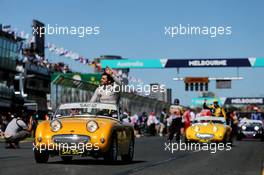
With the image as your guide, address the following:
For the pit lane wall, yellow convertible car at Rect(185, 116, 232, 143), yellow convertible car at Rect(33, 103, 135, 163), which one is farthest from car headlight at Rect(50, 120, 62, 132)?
the pit lane wall

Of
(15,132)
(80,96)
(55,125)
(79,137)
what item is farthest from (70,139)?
(80,96)

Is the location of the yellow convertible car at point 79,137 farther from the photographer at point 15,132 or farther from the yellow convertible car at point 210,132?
the yellow convertible car at point 210,132

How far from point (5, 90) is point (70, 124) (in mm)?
58175

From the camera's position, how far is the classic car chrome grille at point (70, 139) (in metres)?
11.9

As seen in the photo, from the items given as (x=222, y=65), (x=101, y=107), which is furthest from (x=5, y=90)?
(x=101, y=107)

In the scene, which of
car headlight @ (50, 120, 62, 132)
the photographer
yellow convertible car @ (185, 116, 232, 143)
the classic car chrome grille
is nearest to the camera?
the classic car chrome grille

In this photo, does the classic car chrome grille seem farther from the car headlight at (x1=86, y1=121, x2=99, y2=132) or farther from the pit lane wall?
the pit lane wall

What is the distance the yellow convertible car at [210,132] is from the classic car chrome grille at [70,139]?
12879mm

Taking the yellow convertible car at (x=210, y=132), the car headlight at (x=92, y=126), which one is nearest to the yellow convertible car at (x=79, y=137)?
the car headlight at (x=92, y=126)

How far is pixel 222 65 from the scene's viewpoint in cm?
5078

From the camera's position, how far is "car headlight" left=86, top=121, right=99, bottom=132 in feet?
39.8

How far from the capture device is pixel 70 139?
11.9m

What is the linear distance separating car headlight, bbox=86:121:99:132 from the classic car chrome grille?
0.20 meters

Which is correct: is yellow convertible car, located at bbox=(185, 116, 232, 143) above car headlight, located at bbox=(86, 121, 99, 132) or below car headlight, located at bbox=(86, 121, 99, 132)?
below
